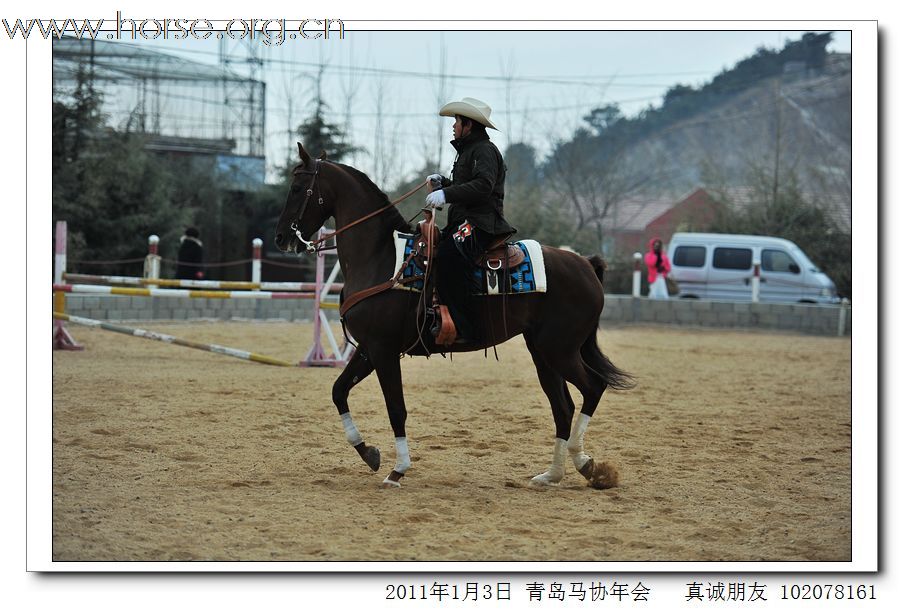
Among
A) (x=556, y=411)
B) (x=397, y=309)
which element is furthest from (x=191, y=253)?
(x=556, y=411)

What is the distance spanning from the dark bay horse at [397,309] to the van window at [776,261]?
17129 mm

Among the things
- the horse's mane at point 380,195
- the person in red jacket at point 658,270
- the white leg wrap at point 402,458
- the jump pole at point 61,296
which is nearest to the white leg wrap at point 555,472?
the white leg wrap at point 402,458

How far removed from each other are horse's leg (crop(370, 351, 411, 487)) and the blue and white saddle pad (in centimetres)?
49

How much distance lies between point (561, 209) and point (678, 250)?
8666 mm

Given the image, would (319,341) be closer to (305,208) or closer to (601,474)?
(305,208)

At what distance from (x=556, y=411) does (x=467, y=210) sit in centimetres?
152

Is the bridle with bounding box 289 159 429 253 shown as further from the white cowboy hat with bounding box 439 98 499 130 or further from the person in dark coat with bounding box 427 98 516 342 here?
the white cowboy hat with bounding box 439 98 499 130

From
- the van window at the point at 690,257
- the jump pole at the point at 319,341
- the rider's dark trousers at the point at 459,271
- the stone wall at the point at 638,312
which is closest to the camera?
Answer: the rider's dark trousers at the point at 459,271

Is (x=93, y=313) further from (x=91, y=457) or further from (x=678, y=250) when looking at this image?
(x=678, y=250)

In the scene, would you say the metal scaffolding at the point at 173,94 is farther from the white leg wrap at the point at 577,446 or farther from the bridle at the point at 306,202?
the white leg wrap at the point at 577,446

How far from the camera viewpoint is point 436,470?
6.66 m

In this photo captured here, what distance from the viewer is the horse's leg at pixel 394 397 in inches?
242

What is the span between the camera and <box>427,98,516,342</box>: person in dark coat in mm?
6020

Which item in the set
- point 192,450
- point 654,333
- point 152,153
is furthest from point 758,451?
point 152,153
